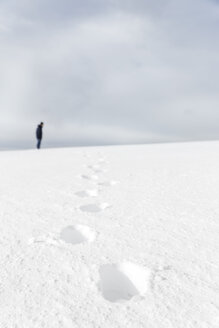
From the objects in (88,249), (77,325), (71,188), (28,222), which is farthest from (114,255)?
(71,188)

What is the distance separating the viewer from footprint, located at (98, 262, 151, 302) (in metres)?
1.54

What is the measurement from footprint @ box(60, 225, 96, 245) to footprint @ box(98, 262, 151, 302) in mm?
412

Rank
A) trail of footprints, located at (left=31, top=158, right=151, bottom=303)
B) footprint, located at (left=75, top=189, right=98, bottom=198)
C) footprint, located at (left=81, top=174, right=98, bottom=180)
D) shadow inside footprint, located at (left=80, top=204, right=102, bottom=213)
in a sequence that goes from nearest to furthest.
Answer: trail of footprints, located at (left=31, top=158, right=151, bottom=303) < shadow inside footprint, located at (left=80, top=204, right=102, bottom=213) < footprint, located at (left=75, top=189, right=98, bottom=198) < footprint, located at (left=81, top=174, right=98, bottom=180)

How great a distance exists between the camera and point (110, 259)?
1793 mm

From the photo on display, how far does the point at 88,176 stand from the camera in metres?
4.59

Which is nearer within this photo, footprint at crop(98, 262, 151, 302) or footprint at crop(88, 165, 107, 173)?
footprint at crop(98, 262, 151, 302)

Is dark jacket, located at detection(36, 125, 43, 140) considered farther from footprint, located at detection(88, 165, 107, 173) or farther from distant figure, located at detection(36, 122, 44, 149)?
footprint, located at detection(88, 165, 107, 173)

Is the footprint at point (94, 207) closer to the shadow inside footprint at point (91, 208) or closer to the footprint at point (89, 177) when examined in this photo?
the shadow inside footprint at point (91, 208)

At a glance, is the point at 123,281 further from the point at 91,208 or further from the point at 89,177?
the point at 89,177

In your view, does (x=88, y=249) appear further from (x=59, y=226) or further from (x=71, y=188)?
(x=71, y=188)

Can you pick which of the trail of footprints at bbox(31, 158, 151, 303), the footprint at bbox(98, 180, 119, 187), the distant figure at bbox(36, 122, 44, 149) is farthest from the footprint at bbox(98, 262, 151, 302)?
the distant figure at bbox(36, 122, 44, 149)

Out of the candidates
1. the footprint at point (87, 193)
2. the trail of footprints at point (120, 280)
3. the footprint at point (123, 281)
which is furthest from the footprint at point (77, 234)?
the footprint at point (87, 193)

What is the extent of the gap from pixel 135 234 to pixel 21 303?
96 cm

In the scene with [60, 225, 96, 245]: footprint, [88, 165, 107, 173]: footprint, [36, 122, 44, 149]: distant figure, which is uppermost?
[36, 122, 44, 149]: distant figure
